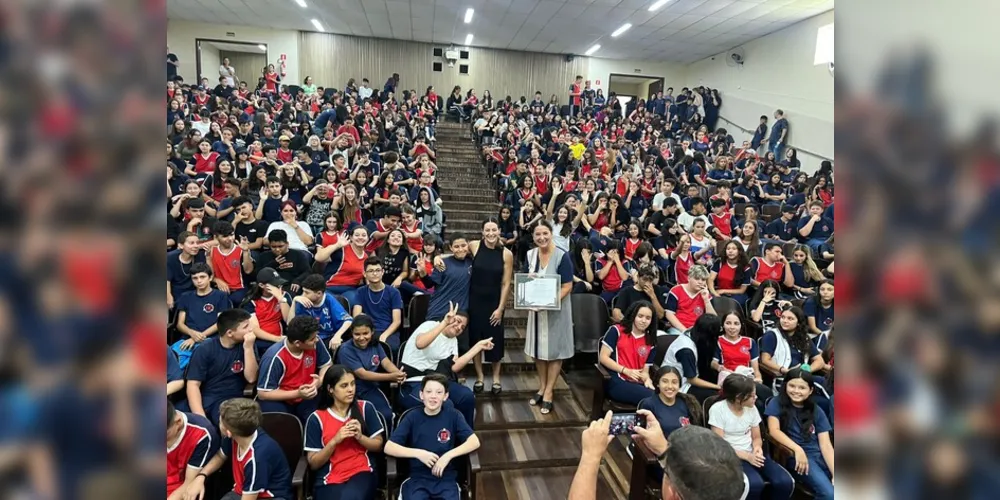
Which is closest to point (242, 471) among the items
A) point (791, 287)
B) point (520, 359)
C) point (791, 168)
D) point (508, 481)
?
point (508, 481)

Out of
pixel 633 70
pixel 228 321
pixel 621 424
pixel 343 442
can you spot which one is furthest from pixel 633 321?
pixel 633 70

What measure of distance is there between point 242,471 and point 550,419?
213cm

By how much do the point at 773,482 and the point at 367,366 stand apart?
100 inches

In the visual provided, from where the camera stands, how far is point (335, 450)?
108 inches

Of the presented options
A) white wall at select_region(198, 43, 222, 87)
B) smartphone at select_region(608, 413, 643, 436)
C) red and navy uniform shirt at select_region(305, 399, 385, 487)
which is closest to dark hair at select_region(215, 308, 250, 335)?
red and navy uniform shirt at select_region(305, 399, 385, 487)

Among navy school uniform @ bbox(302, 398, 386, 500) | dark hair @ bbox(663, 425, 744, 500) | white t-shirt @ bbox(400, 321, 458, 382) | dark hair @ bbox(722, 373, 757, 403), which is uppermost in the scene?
dark hair @ bbox(663, 425, 744, 500)

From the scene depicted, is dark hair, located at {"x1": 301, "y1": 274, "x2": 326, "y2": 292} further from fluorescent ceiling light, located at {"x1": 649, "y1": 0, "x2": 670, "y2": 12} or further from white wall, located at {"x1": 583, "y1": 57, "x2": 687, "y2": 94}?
white wall, located at {"x1": 583, "y1": 57, "x2": 687, "y2": 94}

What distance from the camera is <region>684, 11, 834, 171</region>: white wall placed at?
37.2ft

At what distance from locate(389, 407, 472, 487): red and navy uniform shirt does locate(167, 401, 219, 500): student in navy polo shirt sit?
0.90 m
